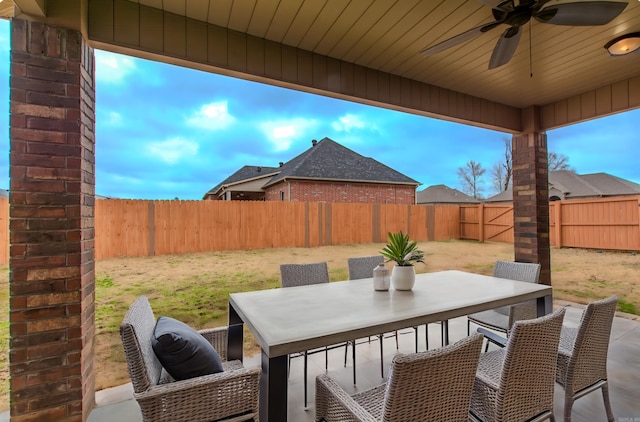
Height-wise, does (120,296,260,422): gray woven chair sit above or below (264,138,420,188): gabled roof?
below

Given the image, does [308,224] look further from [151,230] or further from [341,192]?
[341,192]

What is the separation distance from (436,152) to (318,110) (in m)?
19.6

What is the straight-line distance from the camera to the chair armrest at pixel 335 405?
1132mm

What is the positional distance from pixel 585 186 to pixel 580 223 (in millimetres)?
10598

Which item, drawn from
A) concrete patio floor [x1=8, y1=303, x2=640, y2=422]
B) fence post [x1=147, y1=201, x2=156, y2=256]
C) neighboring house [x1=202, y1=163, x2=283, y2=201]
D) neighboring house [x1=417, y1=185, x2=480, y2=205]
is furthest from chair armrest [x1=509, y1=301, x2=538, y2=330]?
neighboring house [x1=417, y1=185, x2=480, y2=205]

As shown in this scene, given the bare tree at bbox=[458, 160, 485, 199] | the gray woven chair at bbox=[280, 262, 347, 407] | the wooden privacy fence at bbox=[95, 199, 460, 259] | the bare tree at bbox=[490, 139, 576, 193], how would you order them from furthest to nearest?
the bare tree at bbox=[458, 160, 485, 199], the bare tree at bbox=[490, 139, 576, 193], the wooden privacy fence at bbox=[95, 199, 460, 259], the gray woven chair at bbox=[280, 262, 347, 407]

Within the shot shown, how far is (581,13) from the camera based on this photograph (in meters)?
1.61

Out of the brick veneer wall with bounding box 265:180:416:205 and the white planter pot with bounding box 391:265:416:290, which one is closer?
the white planter pot with bounding box 391:265:416:290

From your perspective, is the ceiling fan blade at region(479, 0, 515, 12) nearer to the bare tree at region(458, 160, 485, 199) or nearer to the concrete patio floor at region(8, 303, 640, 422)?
the concrete patio floor at region(8, 303, 640, 422)

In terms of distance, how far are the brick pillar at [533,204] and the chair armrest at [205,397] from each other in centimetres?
370

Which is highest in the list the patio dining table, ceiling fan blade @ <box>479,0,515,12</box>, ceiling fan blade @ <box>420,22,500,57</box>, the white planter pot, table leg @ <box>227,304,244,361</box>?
ceiling fan blade @ <box>479,0,515,12</box>

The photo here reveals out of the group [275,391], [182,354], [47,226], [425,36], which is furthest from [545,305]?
[47,226]

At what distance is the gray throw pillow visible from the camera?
50.8 inches

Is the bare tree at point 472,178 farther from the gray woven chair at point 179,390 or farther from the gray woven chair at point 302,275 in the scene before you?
the gray woven chair at point 179,390
